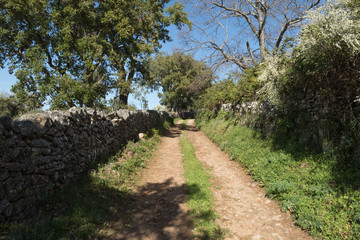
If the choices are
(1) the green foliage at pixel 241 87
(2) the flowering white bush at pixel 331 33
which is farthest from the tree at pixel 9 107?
(2) the flowering white bush at pixel 331 33

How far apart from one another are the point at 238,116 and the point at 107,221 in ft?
33.8

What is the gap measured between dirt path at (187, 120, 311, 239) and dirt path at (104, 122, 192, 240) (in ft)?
3.15

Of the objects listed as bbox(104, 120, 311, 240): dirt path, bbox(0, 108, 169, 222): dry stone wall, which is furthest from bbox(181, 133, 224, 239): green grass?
bbox(0, 108, 169, 222): dry stone wall

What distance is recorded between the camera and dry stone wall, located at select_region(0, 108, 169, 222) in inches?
133

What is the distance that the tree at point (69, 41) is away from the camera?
12.0 m

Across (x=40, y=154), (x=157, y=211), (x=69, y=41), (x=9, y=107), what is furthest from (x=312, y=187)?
(x=9, y=107)

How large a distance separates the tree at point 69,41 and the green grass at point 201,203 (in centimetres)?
964

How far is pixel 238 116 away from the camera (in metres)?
12.5

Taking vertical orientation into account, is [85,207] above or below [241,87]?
below

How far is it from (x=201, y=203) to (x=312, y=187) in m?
2.71

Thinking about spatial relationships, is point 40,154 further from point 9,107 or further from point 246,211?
point 9,107

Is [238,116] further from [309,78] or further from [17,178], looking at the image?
[17,178]

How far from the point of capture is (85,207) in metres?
4.22

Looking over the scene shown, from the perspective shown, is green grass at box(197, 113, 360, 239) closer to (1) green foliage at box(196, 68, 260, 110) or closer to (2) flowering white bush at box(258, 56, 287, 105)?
(2) flowering white bush at box(258, 56, 287, 105)
